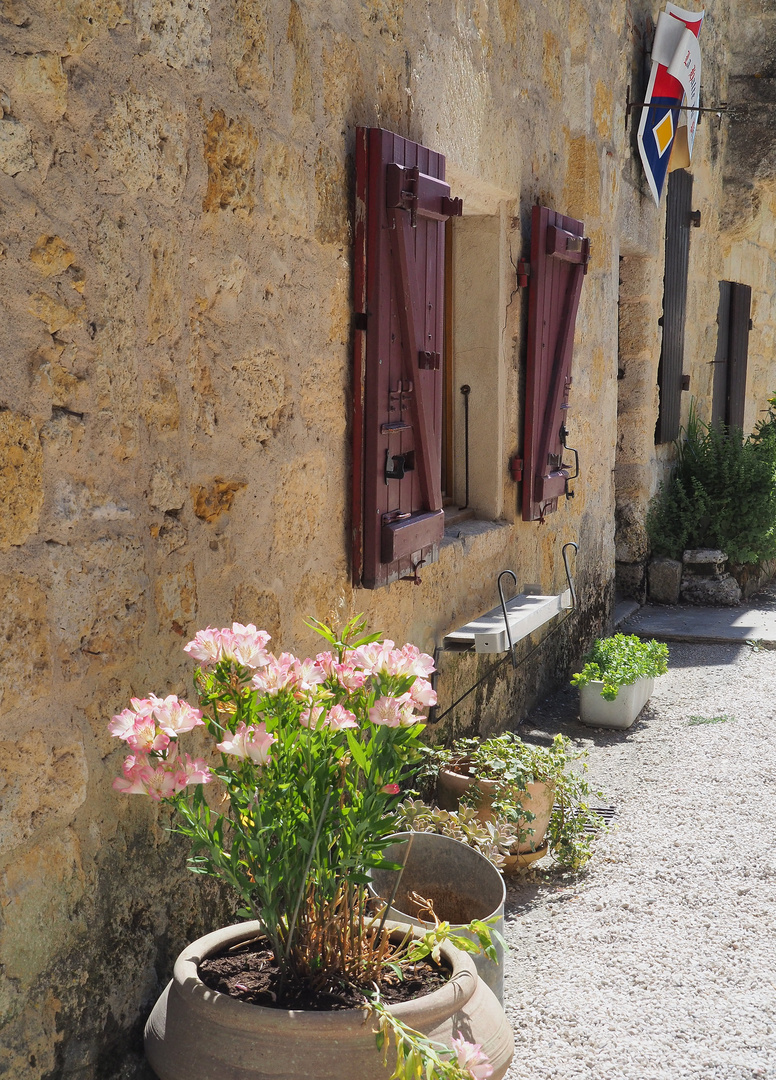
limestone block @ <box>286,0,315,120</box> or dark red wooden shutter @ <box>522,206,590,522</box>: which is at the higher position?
limestone block @ <box>286,0,315,120</box>

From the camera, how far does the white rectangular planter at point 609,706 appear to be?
4859 mm

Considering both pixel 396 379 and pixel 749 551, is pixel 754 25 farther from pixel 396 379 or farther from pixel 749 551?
pixel 396 379

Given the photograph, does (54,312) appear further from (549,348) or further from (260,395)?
(549,348)

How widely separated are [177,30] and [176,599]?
1125 millimetres

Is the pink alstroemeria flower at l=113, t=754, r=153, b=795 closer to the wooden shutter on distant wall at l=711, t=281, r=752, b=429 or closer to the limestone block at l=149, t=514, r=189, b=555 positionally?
the limestone block at l=149, t=514, r=189, b=555

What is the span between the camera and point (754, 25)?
809 centimetres

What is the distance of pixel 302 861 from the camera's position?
1.89 metres

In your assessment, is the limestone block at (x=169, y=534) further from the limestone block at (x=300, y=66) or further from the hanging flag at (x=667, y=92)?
the hanging flag at (x=667, y=92)

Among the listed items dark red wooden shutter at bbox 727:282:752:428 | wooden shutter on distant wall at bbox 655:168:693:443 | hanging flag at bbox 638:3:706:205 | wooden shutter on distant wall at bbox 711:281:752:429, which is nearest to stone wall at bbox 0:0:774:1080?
hanging flag at bbox 638:3:706:205

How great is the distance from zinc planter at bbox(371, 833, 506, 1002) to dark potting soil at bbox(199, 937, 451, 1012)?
1.80 feet

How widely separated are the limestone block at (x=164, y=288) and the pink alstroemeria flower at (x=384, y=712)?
87 cm

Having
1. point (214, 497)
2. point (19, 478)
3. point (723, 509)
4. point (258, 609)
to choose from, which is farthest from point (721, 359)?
point (19, 478)

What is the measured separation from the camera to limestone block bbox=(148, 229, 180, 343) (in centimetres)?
215

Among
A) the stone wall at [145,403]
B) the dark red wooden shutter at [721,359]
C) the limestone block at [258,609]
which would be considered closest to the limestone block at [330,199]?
the stone wall at [145,403]
